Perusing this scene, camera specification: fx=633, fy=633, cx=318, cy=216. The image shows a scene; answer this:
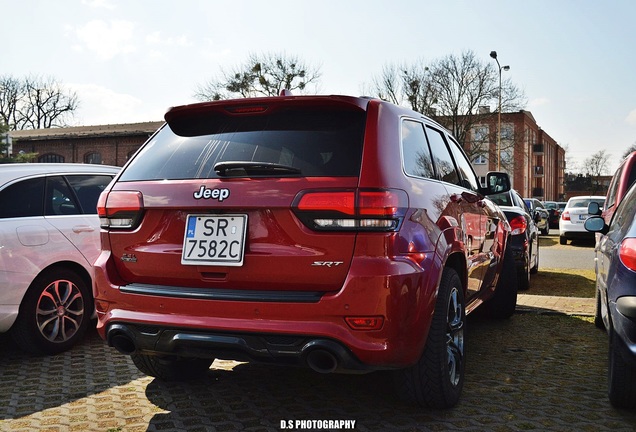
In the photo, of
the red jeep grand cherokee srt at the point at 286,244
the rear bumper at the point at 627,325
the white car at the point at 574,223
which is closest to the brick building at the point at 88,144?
the white car at the point at 574,223

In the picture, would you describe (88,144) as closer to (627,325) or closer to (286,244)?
(286,244)

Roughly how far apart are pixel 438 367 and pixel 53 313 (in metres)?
3.39

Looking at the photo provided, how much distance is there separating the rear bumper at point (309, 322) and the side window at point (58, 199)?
8.42ft

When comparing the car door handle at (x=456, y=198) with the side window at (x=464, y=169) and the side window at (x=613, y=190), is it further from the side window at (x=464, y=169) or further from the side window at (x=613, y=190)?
the side window at (x=613, y=190)

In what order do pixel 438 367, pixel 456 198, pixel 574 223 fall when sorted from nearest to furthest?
1. pixel 438 367
2. pixel 456 198
3. pixel 574 223

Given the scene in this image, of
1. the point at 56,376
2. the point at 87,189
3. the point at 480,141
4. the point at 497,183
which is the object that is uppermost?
the point at 480,141

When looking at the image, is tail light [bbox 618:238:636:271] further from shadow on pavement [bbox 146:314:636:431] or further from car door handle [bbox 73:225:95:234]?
car door handle [bbox 73:225:95:234]

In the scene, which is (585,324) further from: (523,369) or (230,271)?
(230,271)

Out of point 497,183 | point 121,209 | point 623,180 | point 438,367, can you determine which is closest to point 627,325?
point 438,367

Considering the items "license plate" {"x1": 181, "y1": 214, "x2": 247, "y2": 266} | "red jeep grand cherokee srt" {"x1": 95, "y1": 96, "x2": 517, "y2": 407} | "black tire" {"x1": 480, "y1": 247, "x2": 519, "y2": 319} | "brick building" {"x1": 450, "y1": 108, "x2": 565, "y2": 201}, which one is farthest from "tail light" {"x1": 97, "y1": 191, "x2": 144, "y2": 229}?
"brick building" {"x1": 450, "y1": 108, "x2": 565, "y2": 201}

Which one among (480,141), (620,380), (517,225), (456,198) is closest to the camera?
(620,380)

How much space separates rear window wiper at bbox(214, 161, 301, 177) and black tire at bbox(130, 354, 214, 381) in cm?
148

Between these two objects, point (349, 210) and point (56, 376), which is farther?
point (56, 376)

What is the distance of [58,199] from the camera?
5527mm
